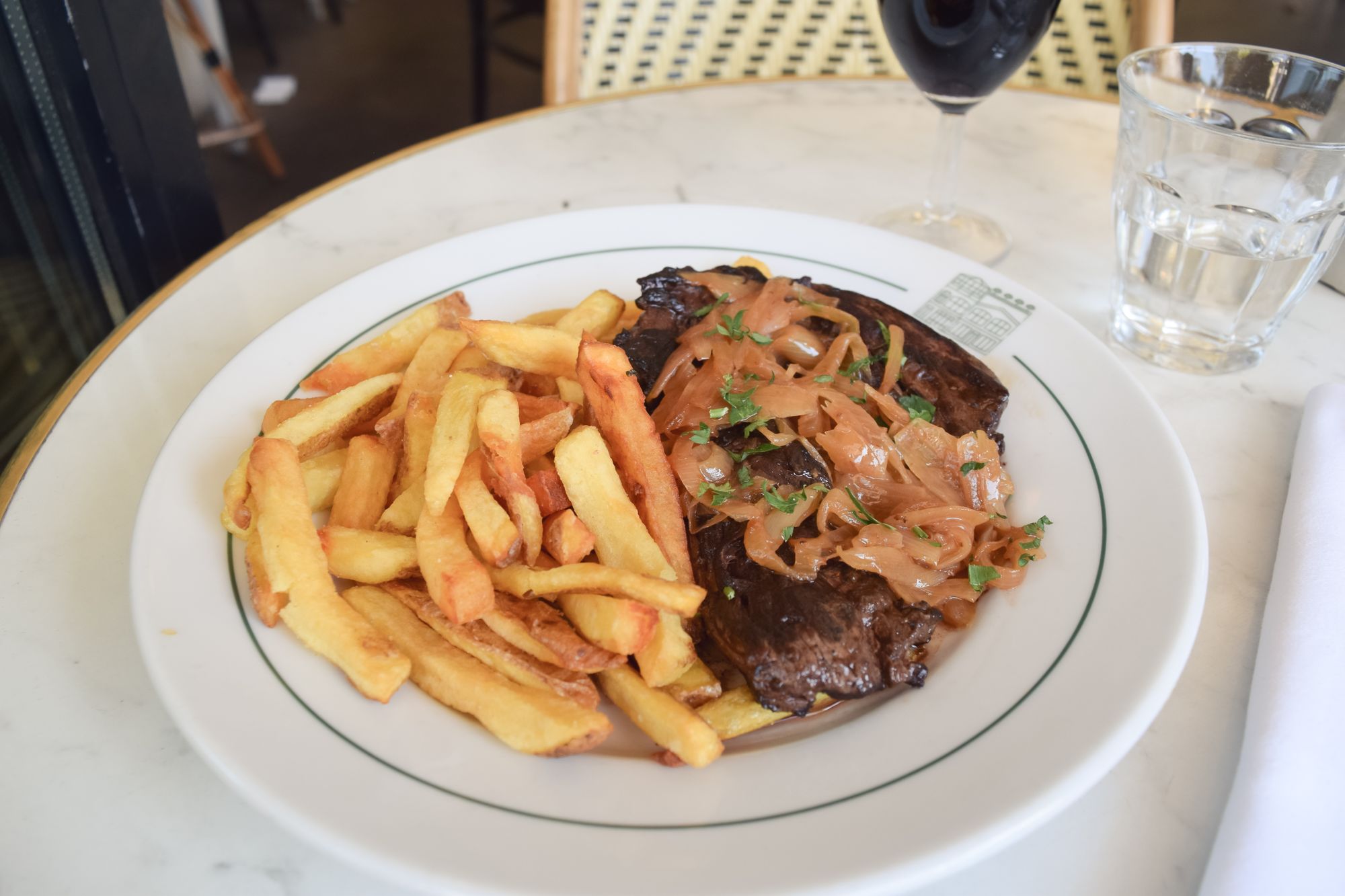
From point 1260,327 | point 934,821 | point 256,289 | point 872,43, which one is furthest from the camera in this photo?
point 872,43

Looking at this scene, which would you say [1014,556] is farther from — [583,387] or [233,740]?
[233,740]

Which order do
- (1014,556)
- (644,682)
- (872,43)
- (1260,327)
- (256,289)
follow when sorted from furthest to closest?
(872,43) → (256,289) → (1260,327) → (1014,556) → (644,682)

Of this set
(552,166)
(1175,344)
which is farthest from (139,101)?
(1175,344)

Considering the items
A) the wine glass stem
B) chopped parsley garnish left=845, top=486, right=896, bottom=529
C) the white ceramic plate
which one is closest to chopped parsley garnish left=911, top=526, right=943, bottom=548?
chopped parsley garnish left=845, top=486, right=896, bottom=529

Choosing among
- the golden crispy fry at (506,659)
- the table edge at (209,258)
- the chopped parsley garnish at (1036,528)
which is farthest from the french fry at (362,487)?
the chopped parsley garnish at (1036,528)

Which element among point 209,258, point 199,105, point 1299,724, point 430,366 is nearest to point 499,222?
point 209,258

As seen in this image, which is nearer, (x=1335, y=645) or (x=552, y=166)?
(x=1335, y=645)
